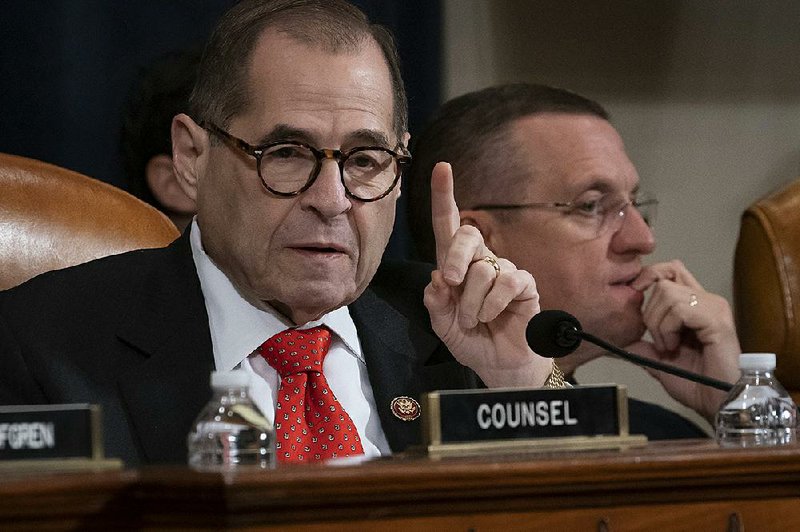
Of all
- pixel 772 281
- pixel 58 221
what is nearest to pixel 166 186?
pixel 58 221

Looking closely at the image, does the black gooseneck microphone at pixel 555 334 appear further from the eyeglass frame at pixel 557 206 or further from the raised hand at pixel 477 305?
the eyeglass frame at pixel 557 206

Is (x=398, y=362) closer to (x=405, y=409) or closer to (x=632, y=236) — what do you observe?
(x=405, y=409)

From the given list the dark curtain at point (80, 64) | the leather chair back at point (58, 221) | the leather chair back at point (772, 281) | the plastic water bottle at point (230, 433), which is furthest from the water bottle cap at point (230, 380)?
the leather chair back at point (772, 281)

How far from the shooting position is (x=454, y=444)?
104 cm

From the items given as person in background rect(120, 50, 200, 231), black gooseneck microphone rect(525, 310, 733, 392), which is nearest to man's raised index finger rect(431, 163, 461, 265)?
black gooseneck microphone rect(525, 310, 733, 392)

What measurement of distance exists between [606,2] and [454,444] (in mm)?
2064

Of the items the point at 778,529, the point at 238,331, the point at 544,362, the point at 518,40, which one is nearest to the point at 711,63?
the point at 518,40

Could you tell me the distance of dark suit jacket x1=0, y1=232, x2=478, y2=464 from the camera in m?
1.49

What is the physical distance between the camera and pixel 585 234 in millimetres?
2211

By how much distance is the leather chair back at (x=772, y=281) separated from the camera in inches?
88.6

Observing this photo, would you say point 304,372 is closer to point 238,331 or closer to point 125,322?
point 238,331

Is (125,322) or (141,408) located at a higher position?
(125,322)

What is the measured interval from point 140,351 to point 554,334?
0.52 m

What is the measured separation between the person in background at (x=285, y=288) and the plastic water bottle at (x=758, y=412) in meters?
0.43
